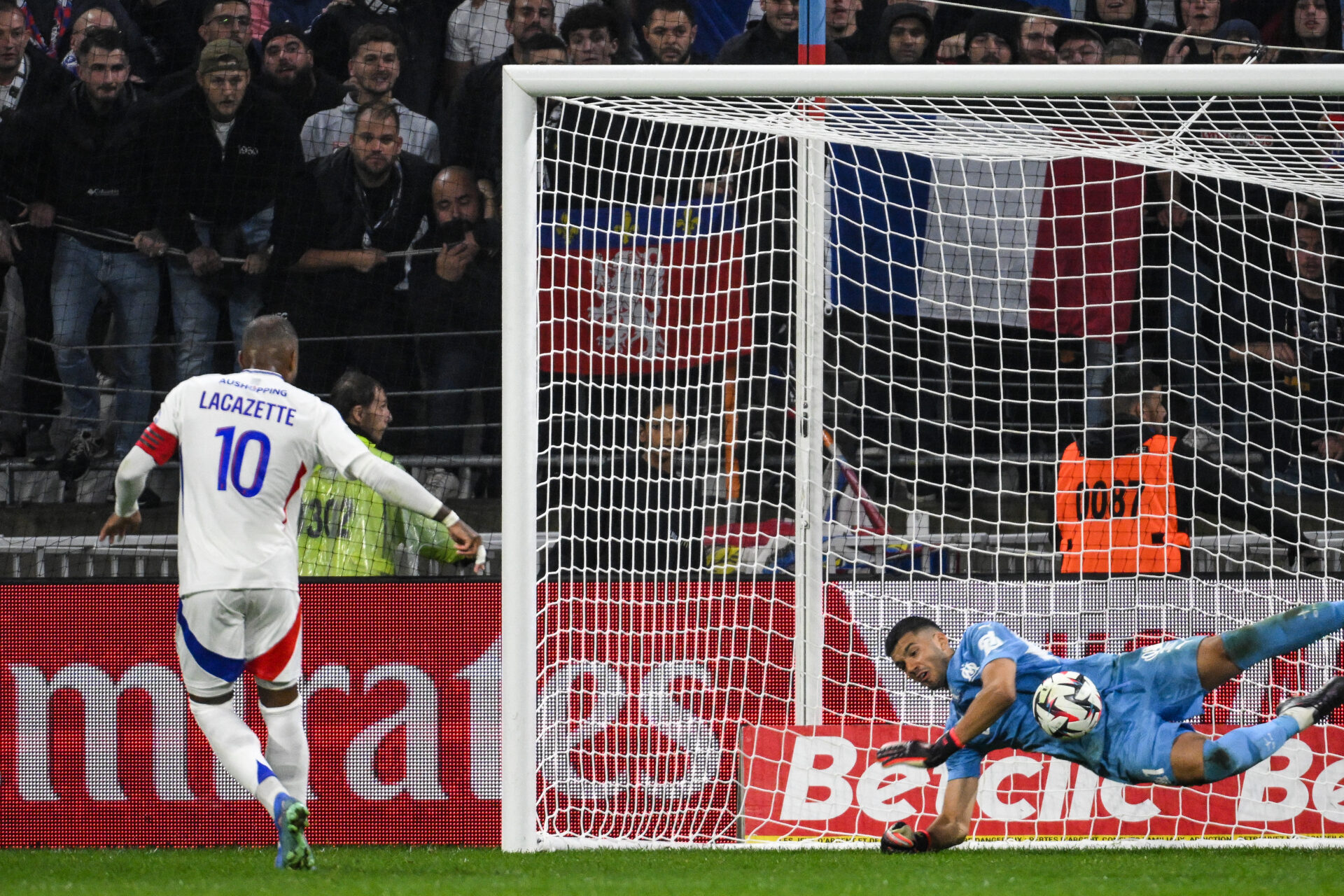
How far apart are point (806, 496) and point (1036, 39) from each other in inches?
175

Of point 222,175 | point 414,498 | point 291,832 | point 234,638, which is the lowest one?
point 291,832

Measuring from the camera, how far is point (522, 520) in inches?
195

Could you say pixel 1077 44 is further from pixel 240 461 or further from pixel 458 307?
pixel 240 461

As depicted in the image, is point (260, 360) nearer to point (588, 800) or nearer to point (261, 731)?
point (261, 731)

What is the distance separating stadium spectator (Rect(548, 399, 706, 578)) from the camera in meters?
5.83

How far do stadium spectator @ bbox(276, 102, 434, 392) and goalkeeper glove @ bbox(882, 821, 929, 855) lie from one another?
13.6 feet

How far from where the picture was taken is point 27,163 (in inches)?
336

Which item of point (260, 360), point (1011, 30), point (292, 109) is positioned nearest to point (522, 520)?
point (260, 360)

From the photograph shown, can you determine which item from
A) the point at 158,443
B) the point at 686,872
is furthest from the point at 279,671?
the point at 686,872

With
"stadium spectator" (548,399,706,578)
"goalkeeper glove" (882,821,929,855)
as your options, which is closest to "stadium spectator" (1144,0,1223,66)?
"stadium spectator" (548,399,706,578)

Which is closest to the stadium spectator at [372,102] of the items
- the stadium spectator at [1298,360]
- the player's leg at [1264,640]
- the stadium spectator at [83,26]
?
the stadium spectator at [83,26]

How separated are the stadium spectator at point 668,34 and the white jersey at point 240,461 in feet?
16.6

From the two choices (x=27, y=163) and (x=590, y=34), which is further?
(x=590, y=34)

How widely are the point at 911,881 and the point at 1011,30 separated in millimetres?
6203
